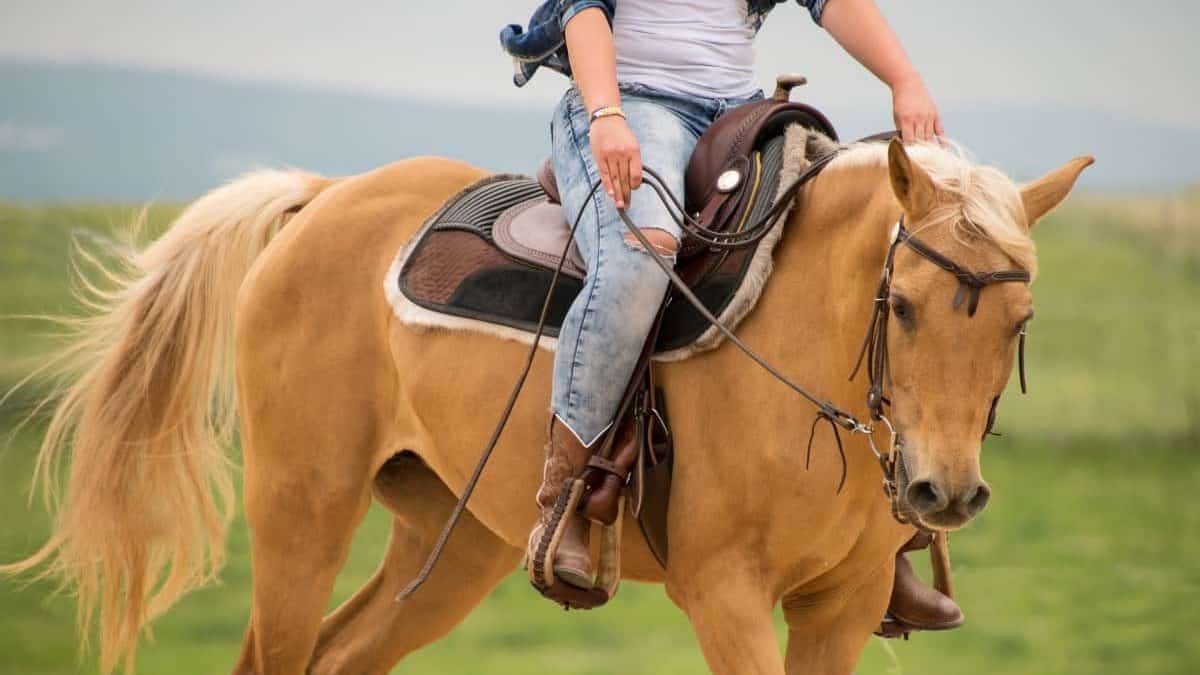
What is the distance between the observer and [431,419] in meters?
3.52

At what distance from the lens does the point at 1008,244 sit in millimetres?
2506

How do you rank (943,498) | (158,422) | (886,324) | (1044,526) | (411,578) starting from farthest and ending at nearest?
(1044,526) < (158,422) < (411,578) < (886,324) < (943,498)

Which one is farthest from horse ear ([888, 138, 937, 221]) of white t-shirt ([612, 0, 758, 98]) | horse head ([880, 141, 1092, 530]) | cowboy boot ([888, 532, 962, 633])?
cowboy boot ([888, 532, 962, 633])

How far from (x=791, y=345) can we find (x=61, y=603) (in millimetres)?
5044

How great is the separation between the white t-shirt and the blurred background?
3.12 m

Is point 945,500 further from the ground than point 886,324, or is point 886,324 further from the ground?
point 886,324

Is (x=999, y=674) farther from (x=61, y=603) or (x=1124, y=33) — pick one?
(x=61, y=603)

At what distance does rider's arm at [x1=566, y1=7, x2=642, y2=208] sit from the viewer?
2.97 m

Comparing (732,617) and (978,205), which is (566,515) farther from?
(978,205)

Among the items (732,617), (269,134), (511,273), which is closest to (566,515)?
(732,617)

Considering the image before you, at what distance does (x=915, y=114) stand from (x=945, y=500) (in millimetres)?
949

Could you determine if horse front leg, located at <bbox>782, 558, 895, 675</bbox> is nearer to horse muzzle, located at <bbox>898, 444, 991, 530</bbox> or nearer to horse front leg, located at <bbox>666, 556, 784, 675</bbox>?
horse front leg, located at <bbox>666, 556, 784, 675</bbox>

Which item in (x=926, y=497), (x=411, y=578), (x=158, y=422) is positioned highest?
(x=926, y=497)

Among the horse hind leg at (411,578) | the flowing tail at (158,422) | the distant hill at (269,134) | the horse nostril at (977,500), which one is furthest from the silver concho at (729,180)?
the distant hill at (269,134)
